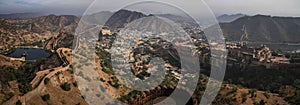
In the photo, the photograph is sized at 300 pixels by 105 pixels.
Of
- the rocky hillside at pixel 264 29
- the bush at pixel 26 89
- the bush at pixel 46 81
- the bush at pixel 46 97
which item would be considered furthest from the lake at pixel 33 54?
the rocky hillside at pixel 264 29

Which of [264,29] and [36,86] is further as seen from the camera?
[264,29]

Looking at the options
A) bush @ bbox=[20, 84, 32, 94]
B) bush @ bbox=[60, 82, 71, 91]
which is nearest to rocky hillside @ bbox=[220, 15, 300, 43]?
bush @ bbox=[60, 82, 71, 91]

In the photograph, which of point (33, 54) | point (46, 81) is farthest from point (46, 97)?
point (33, 54)

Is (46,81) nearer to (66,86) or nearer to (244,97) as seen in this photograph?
(66,86)

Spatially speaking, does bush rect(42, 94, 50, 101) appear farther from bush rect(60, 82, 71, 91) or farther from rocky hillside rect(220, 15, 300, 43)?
rocky hillside rect(220, 15, 300, 43)

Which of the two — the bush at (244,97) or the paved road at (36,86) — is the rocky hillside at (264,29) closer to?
the bush at (244,97)

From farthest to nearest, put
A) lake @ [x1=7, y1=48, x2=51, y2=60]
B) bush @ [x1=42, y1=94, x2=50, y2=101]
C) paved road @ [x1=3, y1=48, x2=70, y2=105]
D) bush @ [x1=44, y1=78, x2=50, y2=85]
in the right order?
lake @ [x1=7, y1=48, x2=51, y2=60]
bush @ [x1=44, y1=78, x2=50, y2=85]
bush @ [x1=42, y1=94, x2=50, y2=101]
paved road @ [x1=3, y1=48, x2=70, y2=105]

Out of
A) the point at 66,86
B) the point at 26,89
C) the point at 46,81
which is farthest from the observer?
the point at 66,86

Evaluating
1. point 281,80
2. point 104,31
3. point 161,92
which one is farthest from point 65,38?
point 281,80

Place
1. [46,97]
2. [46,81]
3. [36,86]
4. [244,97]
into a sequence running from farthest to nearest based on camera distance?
1. [244,97]
2. [46,81]
3. [36,86]
4. [46,97]
